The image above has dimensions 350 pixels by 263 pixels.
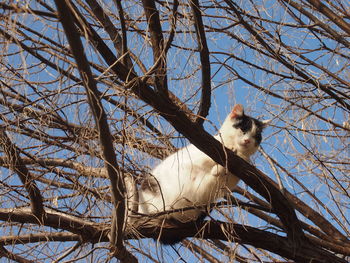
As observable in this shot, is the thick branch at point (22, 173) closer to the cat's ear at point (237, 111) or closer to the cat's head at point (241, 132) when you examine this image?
the cat's head at point (241, 132)

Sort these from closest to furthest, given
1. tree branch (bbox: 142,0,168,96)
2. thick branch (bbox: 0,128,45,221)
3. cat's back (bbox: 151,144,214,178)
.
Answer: tree branch (bbox: 142,0,168,96)
thick branch (bbox: 0,128,45,221)
cat's back (bbox: 151,144,214,178)

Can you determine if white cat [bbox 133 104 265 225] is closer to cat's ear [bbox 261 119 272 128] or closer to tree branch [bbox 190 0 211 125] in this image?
cat's ear [bbox 261 119 272 128]

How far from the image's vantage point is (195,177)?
3922 mm

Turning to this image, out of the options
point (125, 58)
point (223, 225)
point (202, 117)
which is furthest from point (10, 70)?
point (223, 225)

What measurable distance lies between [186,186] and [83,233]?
1.00 metres

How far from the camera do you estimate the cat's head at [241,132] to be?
4.28 meters

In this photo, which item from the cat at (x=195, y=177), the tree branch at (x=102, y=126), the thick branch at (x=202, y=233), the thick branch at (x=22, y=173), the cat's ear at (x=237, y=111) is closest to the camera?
the tree branch at (x=102, y=126)

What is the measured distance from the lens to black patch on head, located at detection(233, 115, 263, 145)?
436 cm

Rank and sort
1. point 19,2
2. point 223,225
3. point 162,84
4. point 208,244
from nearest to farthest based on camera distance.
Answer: point 19,2 < point 162,84 < point 223,225 < point 208,244

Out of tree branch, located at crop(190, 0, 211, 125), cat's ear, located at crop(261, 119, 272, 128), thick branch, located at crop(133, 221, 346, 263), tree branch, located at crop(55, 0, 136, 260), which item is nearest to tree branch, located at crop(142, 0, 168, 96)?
tree branch, located at crop(190, 0, 211, 125)

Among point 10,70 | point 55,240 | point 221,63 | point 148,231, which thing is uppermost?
point 10,70

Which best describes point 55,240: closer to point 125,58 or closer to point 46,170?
point 46,170

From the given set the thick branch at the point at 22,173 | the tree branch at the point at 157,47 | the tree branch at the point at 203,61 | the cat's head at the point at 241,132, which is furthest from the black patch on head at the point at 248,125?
the thick branch at the point at 22,173

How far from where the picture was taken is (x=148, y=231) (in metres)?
3.36
